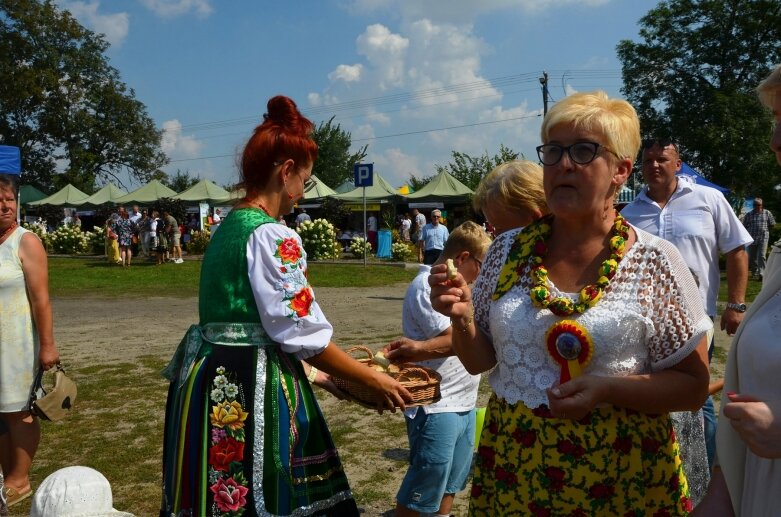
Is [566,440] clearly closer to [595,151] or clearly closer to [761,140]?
[595,151]

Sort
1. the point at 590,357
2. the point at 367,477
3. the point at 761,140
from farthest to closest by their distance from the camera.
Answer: the point at 761,140 → the point at 367,477 → the point at 590,357

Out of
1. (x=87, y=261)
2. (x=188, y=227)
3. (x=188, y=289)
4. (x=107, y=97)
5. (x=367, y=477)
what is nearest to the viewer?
(x=367, y=477)

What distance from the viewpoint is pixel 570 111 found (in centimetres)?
224

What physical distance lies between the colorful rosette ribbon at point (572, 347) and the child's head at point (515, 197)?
2.95 ft

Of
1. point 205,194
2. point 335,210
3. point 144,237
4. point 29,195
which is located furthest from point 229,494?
point 29,195

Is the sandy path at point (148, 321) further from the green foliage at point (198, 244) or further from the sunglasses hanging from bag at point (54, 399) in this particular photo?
the green foliage at point (198, 244)

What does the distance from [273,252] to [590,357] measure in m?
1.12

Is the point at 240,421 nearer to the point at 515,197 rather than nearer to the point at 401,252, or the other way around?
the point at 515,197

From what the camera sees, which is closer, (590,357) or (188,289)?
(590,357)

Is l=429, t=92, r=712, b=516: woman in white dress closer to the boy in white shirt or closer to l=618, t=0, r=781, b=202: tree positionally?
the boy in white shirt

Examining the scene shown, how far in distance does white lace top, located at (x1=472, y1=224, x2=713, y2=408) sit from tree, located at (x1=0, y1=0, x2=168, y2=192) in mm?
54392

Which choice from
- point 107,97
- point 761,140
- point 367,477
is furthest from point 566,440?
point 107,97

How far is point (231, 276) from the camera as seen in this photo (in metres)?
2.58

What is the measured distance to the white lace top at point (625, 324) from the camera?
213cm
